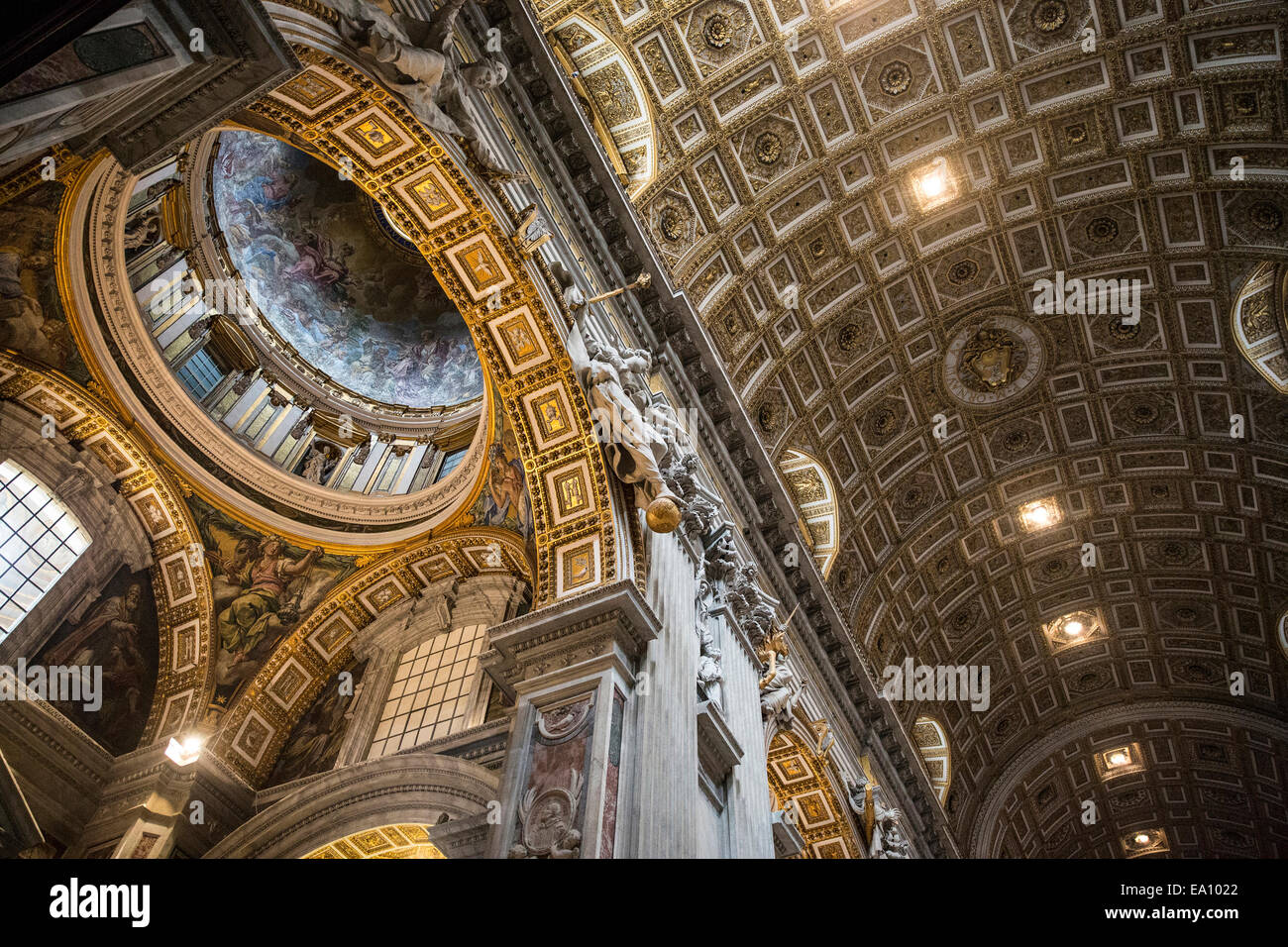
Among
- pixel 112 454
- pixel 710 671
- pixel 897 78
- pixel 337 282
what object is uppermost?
pixel 897 78

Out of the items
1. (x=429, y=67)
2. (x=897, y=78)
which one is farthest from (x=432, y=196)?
(x=897, y=78)

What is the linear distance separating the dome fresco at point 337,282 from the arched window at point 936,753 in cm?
1335

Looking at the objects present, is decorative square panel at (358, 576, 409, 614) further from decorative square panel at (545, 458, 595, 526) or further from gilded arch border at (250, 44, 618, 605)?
decorative square panel at (545, 458, 595, 526)

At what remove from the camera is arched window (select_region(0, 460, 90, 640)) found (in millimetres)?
9734

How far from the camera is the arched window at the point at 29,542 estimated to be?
31.9 ft

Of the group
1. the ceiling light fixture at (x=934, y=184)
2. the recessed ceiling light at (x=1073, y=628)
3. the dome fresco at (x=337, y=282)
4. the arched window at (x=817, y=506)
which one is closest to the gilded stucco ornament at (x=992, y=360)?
the ceiling light fixture at (x=934, y=184)

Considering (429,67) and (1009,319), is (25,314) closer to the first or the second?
(429,67)

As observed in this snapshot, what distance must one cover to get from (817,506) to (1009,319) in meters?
5.03

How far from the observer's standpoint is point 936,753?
69.9 feet

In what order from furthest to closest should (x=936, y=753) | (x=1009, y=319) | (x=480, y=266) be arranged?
(x=936, y=753)
(x=1009, y=319)
(x=480, y=266)

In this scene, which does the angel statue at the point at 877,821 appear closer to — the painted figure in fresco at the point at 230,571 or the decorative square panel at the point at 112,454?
the painted figure in fresco at the point at 230,571
